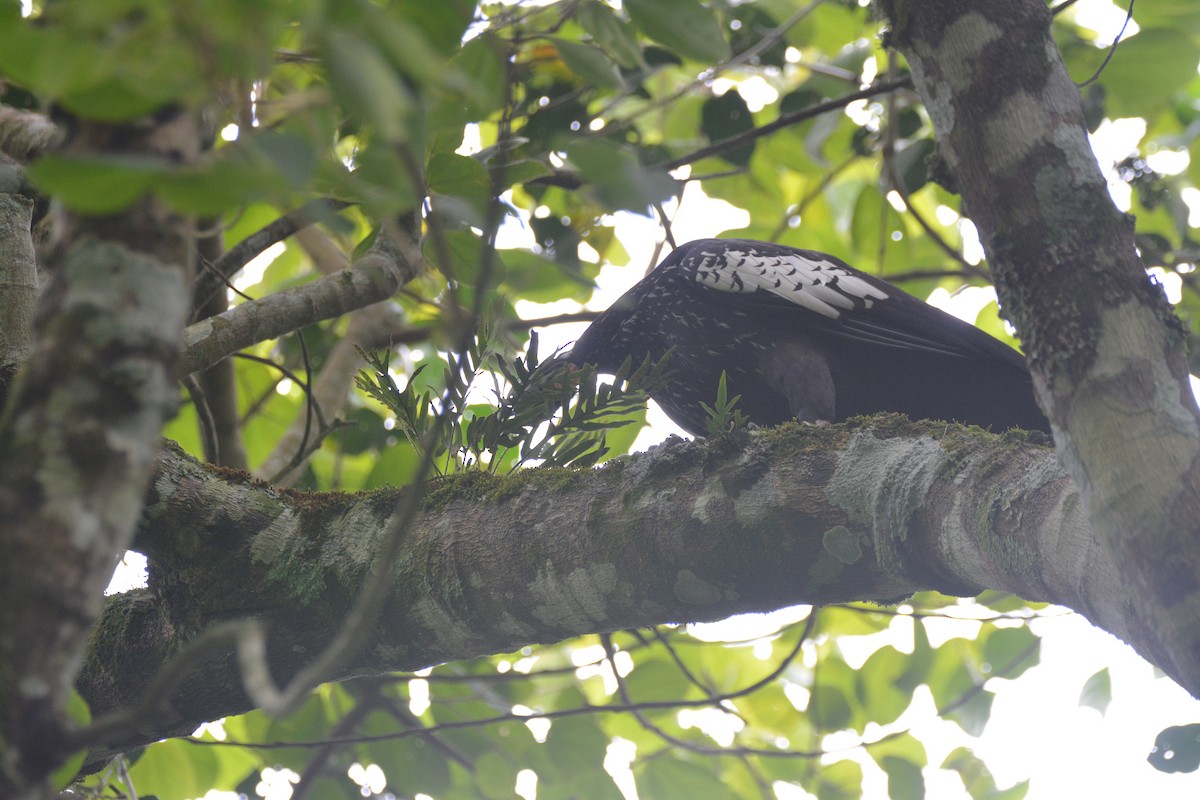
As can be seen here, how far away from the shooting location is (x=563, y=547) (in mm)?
2182

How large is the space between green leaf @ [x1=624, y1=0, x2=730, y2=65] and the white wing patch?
177 cm

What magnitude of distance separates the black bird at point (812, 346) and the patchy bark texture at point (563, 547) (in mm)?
991

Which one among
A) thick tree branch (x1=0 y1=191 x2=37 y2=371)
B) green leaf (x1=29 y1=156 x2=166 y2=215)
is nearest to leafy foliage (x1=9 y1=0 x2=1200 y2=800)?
green leaf (x1=29 y1=156 x2=166 y2=215)

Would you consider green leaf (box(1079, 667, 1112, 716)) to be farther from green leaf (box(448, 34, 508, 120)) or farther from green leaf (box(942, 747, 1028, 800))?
green leaf (box(448, 34, 508, 120))

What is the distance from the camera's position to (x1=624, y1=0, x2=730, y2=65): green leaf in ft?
4.88

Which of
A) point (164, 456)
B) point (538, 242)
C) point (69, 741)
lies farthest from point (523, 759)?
point (69, 741)

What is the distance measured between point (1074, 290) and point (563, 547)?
115cm

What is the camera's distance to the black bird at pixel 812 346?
3.16 m

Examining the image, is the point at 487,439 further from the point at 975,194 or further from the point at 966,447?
the point at 975,194

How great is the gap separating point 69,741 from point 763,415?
2842mm

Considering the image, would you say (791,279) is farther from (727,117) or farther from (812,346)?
(727,117)

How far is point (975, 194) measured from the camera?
1687 mm

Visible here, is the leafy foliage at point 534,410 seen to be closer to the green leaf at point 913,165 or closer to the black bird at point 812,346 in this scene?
the black bird at point 812,346

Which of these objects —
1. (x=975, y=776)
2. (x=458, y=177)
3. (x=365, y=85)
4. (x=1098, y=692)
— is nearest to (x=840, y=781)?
(x=975, y=776)
